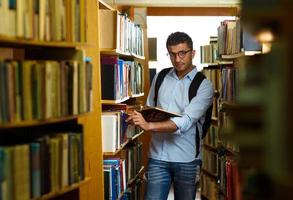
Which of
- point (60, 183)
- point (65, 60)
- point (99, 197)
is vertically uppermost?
point (65, 60)

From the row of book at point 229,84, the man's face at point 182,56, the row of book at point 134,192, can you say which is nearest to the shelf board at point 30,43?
the man's face at point 182,56

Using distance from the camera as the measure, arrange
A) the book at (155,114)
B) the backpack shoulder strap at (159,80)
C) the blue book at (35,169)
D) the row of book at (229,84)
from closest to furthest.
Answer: the blue book at (35,169) → the book at (155,114) → the backpack shoulder strap at (159,80) → the row of book at (229,84)

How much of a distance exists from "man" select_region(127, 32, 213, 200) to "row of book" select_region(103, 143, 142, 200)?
27 cm

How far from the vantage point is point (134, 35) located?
164 inches

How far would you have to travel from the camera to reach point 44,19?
6.56 feet

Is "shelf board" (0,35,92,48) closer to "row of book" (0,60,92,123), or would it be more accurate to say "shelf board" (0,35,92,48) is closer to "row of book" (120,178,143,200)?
"row of book" (0,60,92,123)

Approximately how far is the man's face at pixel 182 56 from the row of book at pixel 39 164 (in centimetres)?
112

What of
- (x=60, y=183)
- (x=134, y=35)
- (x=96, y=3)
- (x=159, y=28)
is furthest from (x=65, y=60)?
(x=159, y=28)

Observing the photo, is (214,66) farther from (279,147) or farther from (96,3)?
(279,147)

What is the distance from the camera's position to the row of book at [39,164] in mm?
1801

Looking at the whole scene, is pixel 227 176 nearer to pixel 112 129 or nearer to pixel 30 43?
pixel 112 129

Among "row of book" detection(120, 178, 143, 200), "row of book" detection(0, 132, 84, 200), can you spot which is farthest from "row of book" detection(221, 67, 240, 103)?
"row of book" detection(0, 132, 84, 200)

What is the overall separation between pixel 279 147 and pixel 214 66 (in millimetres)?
4578

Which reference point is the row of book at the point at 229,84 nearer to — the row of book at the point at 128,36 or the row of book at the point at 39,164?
A: the row of book at the point at 128,36
